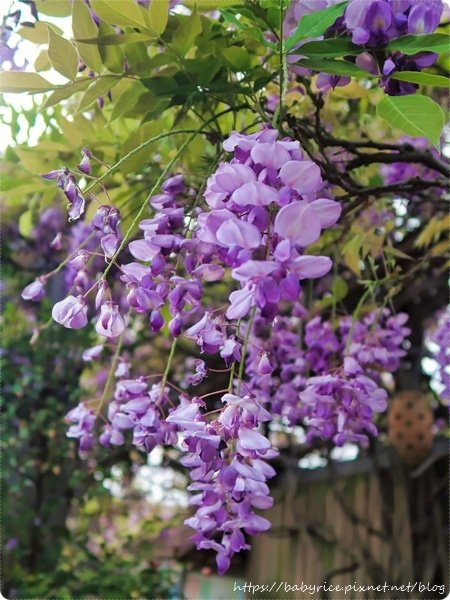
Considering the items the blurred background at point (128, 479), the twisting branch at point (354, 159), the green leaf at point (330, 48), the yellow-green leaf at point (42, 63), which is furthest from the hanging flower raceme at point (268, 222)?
the blurred background at point (128, 479)

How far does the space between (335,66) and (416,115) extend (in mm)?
84

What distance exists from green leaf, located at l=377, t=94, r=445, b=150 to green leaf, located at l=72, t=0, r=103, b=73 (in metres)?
0.34

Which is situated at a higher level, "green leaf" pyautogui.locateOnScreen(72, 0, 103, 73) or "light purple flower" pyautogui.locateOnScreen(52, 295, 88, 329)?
"green leaf" pyautogui.locateOnScreen(72, 0, 103, 73)

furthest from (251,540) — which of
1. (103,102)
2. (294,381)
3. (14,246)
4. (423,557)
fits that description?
(103,102)

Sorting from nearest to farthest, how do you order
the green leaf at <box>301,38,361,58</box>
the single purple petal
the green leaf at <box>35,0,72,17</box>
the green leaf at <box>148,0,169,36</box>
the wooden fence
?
1. the single purple petal
2. the green leaf at <box>301,38,361,58</box>
3. the green leaf at <box>148,0,169,36</box>
4. the green leaf at <box>35,0,72,17</box>
5. the wooden fence

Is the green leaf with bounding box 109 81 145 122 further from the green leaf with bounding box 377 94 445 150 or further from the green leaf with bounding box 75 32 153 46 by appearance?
the green leaf with bounding box 377 94 445 150

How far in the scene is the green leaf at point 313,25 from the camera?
623mm

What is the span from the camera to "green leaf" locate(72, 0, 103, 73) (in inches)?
29.6

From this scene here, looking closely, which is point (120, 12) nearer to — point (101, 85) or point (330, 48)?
point (101, 85)

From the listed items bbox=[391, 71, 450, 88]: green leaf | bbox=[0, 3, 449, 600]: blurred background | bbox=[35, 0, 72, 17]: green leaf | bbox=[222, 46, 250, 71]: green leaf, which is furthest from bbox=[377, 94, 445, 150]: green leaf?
bbox=[0, 3, 449, 600]: blurred background

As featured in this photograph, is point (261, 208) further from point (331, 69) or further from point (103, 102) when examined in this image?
point (103, 102)

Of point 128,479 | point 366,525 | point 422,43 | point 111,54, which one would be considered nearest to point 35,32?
point 111,54

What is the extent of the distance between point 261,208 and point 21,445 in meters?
2.49

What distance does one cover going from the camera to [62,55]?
0.78 m
